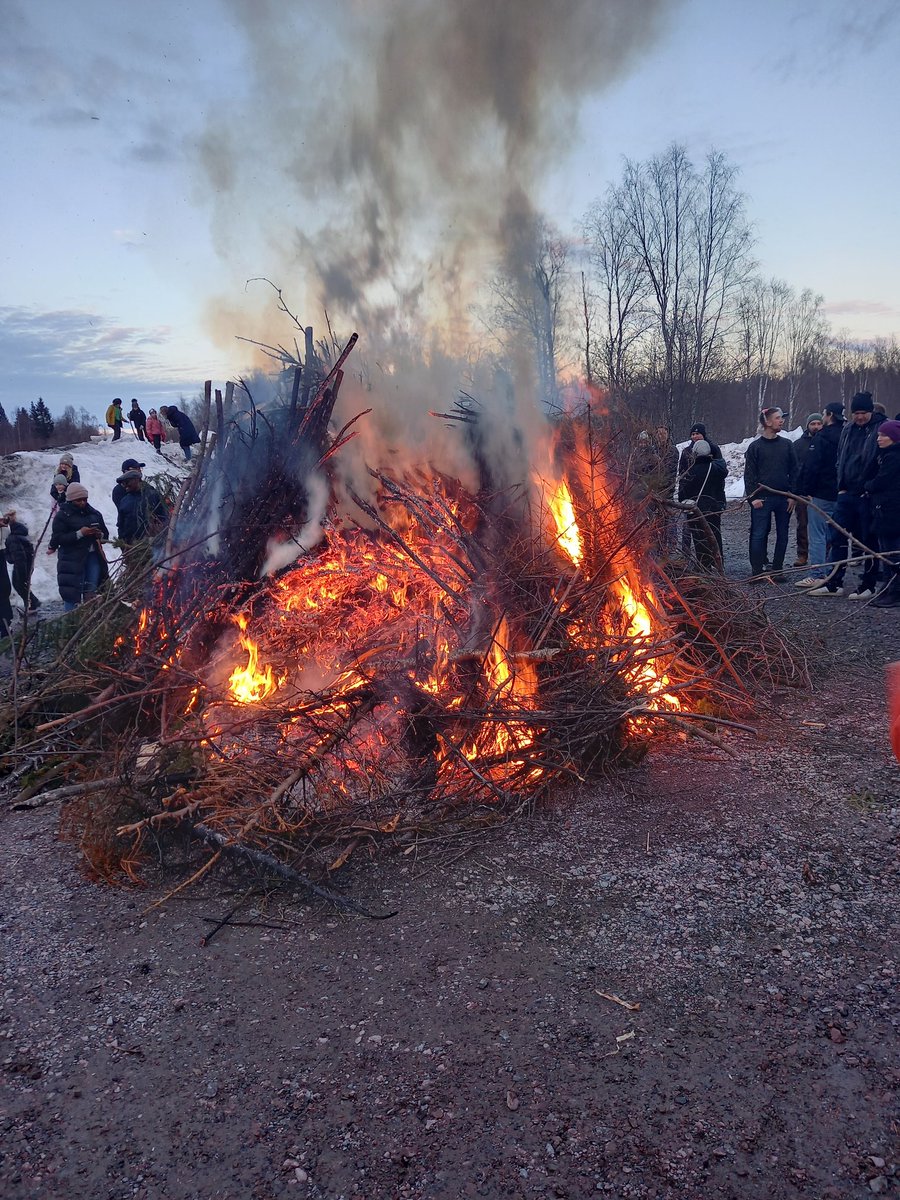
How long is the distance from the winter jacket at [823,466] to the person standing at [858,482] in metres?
0.31

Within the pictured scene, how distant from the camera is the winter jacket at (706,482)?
27.1 ft

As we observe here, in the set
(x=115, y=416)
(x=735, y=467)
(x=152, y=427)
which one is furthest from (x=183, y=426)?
(x=735, y=467)

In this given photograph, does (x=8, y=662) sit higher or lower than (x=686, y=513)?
lower

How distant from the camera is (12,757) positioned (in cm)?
462

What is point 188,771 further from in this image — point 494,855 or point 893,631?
point 893,631

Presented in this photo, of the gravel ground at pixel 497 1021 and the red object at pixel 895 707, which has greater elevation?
the red object at pixel 895 707

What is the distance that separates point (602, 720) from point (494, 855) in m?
1.05

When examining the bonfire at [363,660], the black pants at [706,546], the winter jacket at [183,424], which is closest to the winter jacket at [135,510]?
the bonfire at [363,660]

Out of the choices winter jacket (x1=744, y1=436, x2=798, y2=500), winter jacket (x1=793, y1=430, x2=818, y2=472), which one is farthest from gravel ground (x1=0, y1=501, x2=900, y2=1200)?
winter jacket (x1=793, y1=430, x2=818, y2=472)

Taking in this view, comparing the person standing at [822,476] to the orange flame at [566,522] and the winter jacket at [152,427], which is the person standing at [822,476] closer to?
the orange flame at [566,522]

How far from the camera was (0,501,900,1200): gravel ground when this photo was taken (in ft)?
6.38

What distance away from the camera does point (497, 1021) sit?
2.43 metres

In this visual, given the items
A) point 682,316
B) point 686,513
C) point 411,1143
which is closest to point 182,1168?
point 411,1143

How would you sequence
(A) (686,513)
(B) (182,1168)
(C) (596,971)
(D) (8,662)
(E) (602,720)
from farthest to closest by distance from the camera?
(D) (8,662)
(A) (686,513)
(E) (602,720)
(C) (596,971)
(B) (182,1168)
